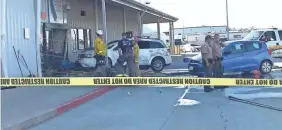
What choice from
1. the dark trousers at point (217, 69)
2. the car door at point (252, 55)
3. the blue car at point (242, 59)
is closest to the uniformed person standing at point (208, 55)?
the dark trousers at point (217, 69)

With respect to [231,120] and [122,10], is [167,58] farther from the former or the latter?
[231,120]

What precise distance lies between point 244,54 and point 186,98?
7230mm

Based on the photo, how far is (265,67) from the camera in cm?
1998

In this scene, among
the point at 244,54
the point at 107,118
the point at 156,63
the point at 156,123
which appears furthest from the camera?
the point at 156,63

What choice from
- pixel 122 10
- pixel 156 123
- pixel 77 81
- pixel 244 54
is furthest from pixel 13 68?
pixel 122 10

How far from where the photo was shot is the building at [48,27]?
14664mm

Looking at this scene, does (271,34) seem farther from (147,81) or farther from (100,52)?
(147,81)

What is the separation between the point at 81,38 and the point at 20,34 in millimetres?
11721

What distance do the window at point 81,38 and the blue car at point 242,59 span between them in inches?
347

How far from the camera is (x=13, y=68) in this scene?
14.8 m

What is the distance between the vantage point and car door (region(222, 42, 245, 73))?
734 inches

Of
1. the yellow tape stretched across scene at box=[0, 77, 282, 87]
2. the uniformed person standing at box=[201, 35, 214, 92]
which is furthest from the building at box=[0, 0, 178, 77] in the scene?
the uniformed person standing at box=[201, 35, 214, 92]

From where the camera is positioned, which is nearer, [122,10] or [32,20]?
[32,20]

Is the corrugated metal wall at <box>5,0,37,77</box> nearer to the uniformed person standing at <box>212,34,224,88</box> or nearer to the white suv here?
the uniformed person standing at <box>212,34,224,88</box>
